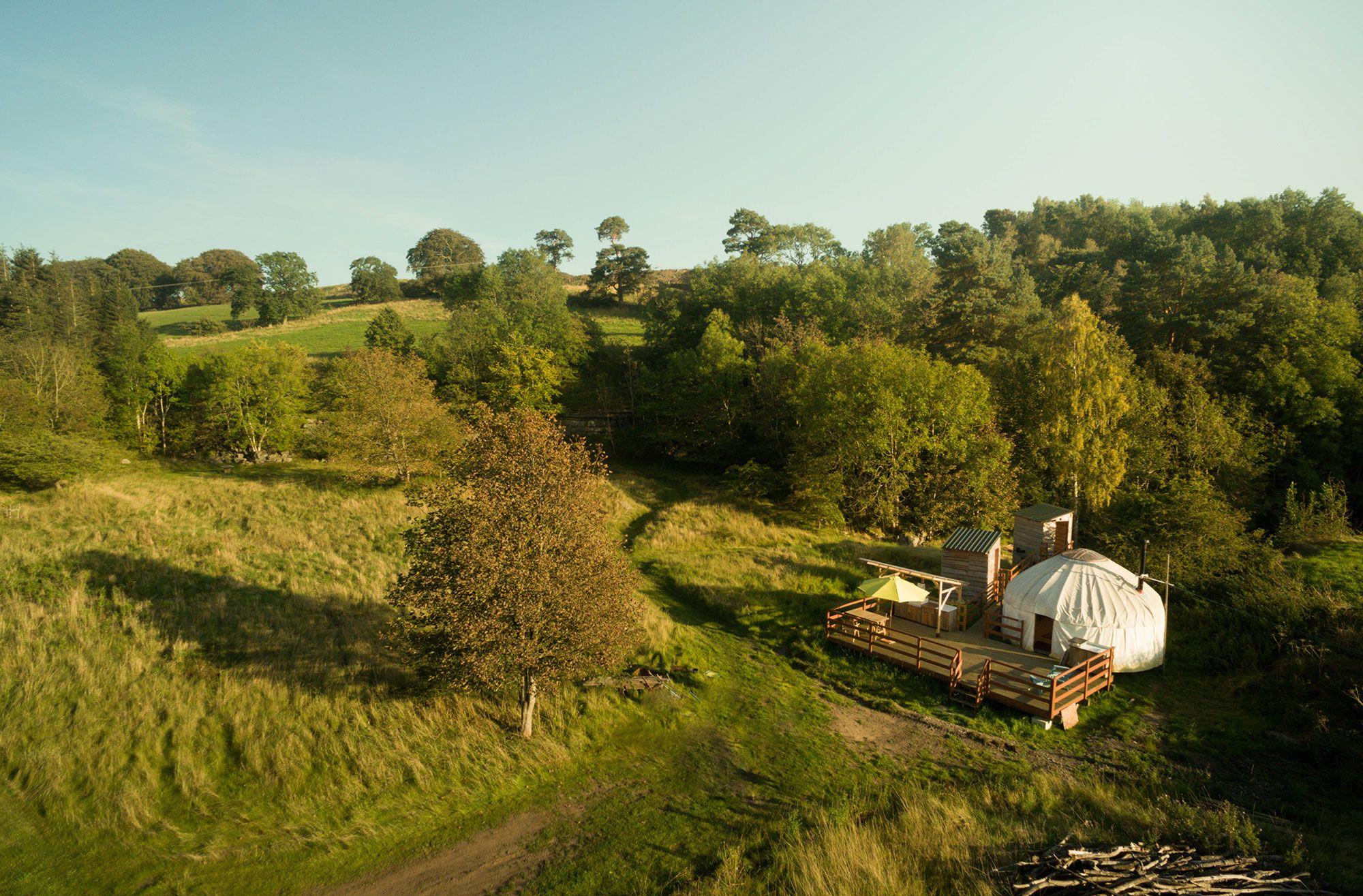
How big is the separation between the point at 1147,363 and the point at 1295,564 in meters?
16.2

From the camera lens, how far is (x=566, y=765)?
1234 centimetres

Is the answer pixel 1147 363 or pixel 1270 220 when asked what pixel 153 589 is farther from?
pixel 1270 220

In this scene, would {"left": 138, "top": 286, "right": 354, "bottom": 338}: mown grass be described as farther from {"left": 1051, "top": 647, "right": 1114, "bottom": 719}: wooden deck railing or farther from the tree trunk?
{"left": 1051, "top": 647, "right": 1114, "bottom": 719}: wooden deck railing

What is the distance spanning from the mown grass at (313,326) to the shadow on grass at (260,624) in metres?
38.2

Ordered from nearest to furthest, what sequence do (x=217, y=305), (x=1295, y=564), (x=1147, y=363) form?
(x=1295, y=564)
(x=1147, y=363)
(x=217, y=305)

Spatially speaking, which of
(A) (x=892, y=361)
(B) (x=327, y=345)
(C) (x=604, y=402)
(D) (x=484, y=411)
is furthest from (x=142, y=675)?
(B) (x=327, y=345)

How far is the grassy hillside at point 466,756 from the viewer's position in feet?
30.1

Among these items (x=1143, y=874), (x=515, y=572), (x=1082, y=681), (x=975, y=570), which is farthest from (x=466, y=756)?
(x=975, y=570)

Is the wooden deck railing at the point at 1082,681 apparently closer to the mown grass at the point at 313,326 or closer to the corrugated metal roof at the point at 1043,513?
the corrugated metal roof at the point at 1043,513

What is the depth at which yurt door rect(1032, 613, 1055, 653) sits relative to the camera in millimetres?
17766

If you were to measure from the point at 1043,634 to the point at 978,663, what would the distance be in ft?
7.96

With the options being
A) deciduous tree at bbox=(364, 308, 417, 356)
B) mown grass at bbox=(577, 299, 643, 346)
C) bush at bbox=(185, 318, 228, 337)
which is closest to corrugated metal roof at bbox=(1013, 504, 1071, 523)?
mown grass at bbox=(577, 299, 643, 346)

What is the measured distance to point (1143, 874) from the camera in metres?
7.66

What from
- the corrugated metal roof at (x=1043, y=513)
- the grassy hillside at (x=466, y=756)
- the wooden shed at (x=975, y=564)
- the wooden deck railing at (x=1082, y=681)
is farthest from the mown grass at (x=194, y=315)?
the wooden deck railing at (x=1082, y=681)
